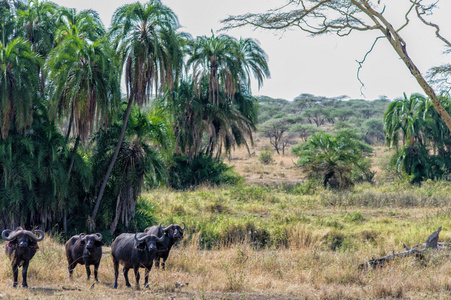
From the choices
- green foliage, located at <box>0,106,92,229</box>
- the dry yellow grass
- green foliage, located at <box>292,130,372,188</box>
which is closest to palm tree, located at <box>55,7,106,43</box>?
green foliage, located at <box>0,106,92,229</box>

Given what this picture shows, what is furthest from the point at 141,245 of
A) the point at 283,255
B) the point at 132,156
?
the point at 132,156

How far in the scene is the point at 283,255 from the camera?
10.5 meters

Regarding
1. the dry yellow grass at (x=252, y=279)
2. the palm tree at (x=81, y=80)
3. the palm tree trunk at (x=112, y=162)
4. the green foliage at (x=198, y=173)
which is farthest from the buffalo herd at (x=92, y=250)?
the green foliage at (x=198, y=173)

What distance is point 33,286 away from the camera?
7488 mm

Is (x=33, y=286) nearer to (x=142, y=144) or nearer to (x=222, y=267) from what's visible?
(x=222, y=267)

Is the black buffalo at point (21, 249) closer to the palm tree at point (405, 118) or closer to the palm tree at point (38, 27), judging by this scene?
the palm tree at point (38, 27)

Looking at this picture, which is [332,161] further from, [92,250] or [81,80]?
[92,250]

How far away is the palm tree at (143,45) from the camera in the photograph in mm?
13688

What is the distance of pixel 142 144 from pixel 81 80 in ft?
10.6

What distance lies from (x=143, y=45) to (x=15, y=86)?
3.64m

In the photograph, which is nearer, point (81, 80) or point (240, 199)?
point (81, 80)

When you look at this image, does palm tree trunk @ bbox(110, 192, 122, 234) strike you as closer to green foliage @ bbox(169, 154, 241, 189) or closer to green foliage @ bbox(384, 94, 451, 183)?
green foliage @ bbox(169, 154, 241, 189)

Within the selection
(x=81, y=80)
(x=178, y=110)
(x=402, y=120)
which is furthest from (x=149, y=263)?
(x=402, y=120)

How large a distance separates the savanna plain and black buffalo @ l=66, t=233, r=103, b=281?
296mm
